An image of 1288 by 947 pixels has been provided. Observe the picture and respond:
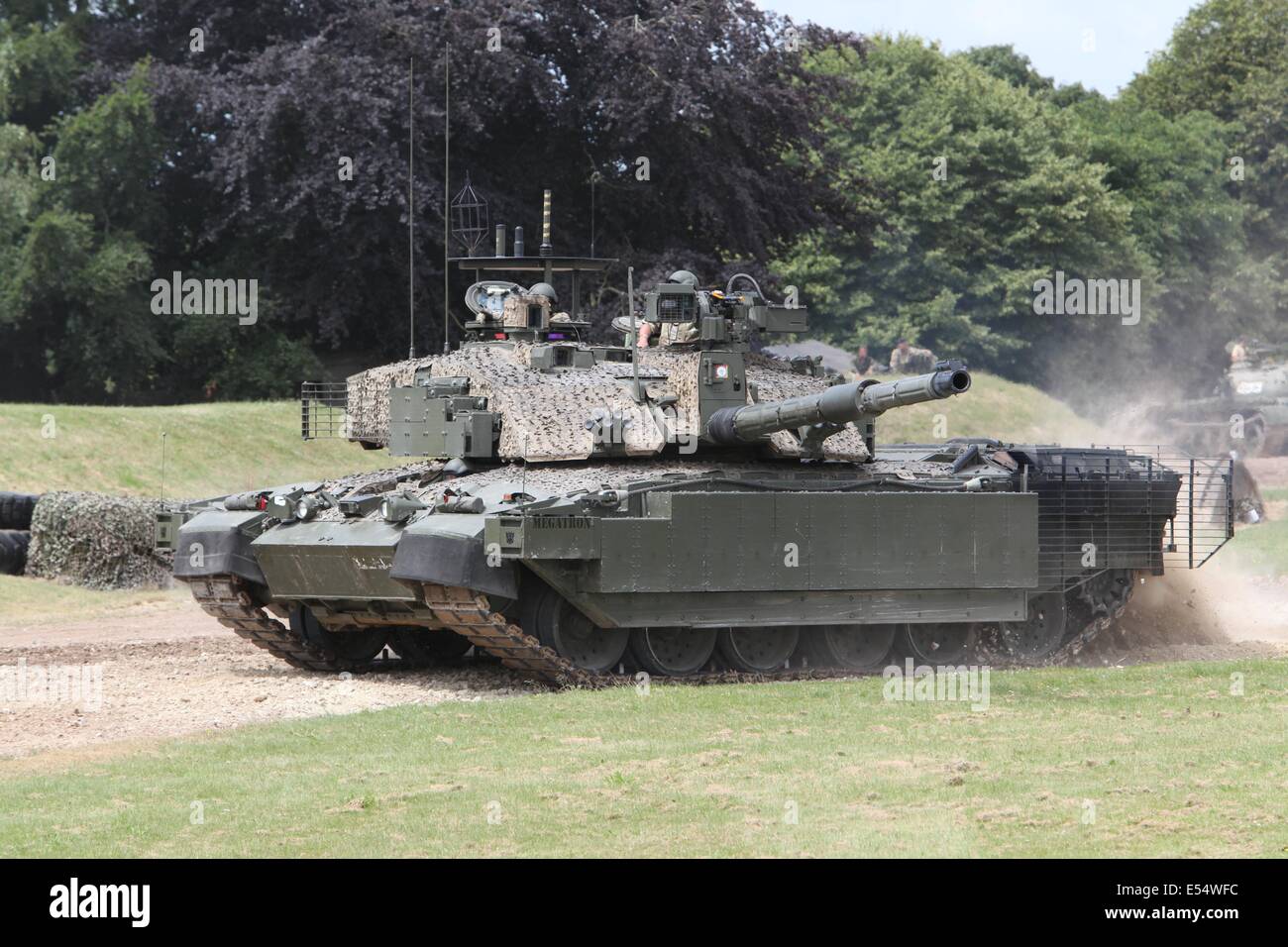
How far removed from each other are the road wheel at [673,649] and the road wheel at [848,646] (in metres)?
1.10

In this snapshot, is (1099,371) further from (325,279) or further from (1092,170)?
(325,279)

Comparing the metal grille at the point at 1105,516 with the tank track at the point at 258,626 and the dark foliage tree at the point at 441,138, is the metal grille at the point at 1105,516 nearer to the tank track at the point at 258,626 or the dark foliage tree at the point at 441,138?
the tank track at the point at 258,626

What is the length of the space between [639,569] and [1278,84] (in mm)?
57361

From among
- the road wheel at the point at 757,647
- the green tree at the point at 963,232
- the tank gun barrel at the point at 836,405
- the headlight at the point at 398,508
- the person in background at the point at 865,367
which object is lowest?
the road wheel at the point at 757,647

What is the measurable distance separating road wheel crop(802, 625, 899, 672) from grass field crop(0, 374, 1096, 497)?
1462 cm

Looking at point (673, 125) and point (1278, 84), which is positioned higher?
point (1278, 84)

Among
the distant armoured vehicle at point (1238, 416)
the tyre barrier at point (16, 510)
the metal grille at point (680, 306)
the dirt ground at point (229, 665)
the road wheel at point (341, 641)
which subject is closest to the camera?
the dirt ground at point (229, 665)

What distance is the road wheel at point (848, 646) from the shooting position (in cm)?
1891

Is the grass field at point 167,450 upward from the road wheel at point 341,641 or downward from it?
upward

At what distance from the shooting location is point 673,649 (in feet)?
59.8

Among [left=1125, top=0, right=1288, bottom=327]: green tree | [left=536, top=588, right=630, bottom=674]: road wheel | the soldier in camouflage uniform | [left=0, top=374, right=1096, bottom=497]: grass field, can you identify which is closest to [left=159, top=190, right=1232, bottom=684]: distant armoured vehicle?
[left=536, top=588, right=630, bottom=674]: road wheel

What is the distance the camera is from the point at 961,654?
65.3 ft

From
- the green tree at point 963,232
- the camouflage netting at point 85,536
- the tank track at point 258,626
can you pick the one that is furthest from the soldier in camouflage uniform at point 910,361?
the tank track at point 258,626
